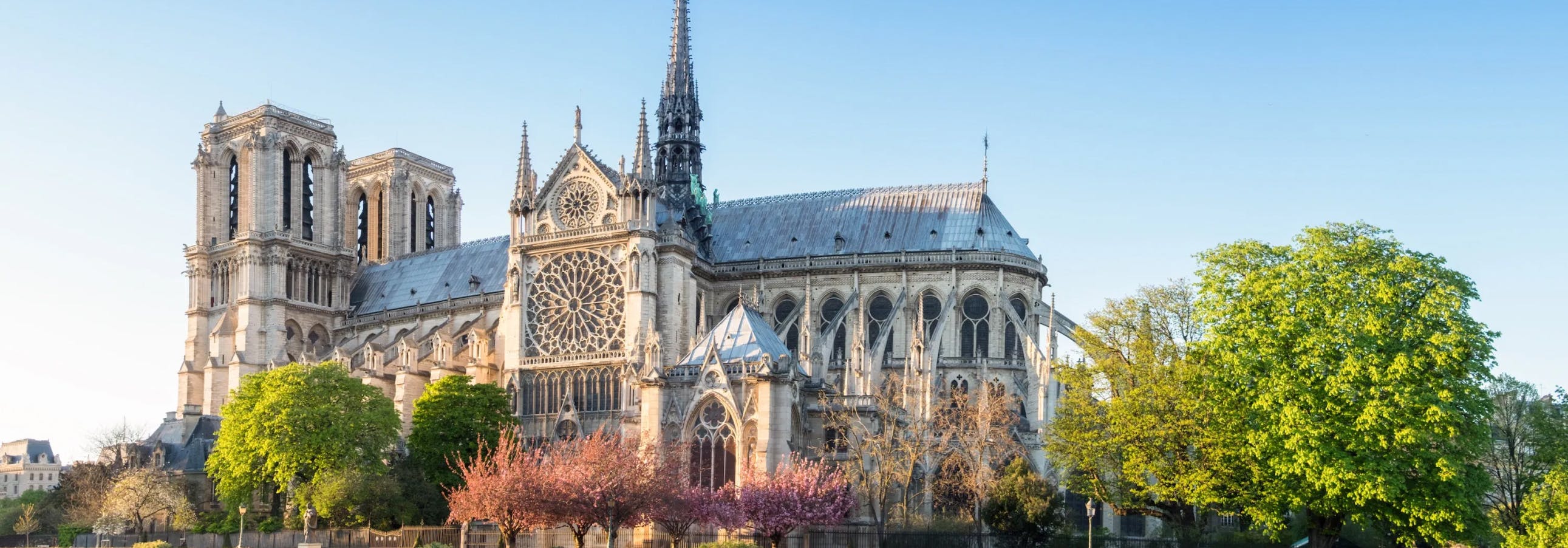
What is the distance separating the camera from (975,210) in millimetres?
66375

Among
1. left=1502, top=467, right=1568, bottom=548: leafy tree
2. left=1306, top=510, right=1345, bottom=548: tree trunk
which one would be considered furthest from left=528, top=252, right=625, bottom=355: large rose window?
left=1502, top=467, right=1568, bottom=548: leafy tree

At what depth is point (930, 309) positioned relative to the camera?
212ft

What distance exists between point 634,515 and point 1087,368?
1613cm

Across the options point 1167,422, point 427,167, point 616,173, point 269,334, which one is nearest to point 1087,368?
point 1167,422

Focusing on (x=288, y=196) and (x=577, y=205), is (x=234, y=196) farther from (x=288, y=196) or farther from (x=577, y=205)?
(x=577, y=205)

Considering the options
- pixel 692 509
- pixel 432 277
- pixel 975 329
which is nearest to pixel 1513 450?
pixel 975 329

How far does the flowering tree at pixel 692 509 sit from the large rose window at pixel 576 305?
2058cm

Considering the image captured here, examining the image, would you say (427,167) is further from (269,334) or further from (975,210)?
(975,210)

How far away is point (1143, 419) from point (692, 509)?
13366 millimetres

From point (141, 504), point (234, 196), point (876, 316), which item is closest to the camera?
point (141, 504)

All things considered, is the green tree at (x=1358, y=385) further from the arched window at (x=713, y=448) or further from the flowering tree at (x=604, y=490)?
the flowering tree at (x=604, y=490)

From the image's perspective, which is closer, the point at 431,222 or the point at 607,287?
the point at 607,287

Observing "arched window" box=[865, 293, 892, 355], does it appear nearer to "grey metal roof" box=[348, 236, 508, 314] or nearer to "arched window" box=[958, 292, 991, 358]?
"arched window" box=[958, 292, 991, 358]

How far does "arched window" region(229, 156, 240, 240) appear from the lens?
3130 inches
